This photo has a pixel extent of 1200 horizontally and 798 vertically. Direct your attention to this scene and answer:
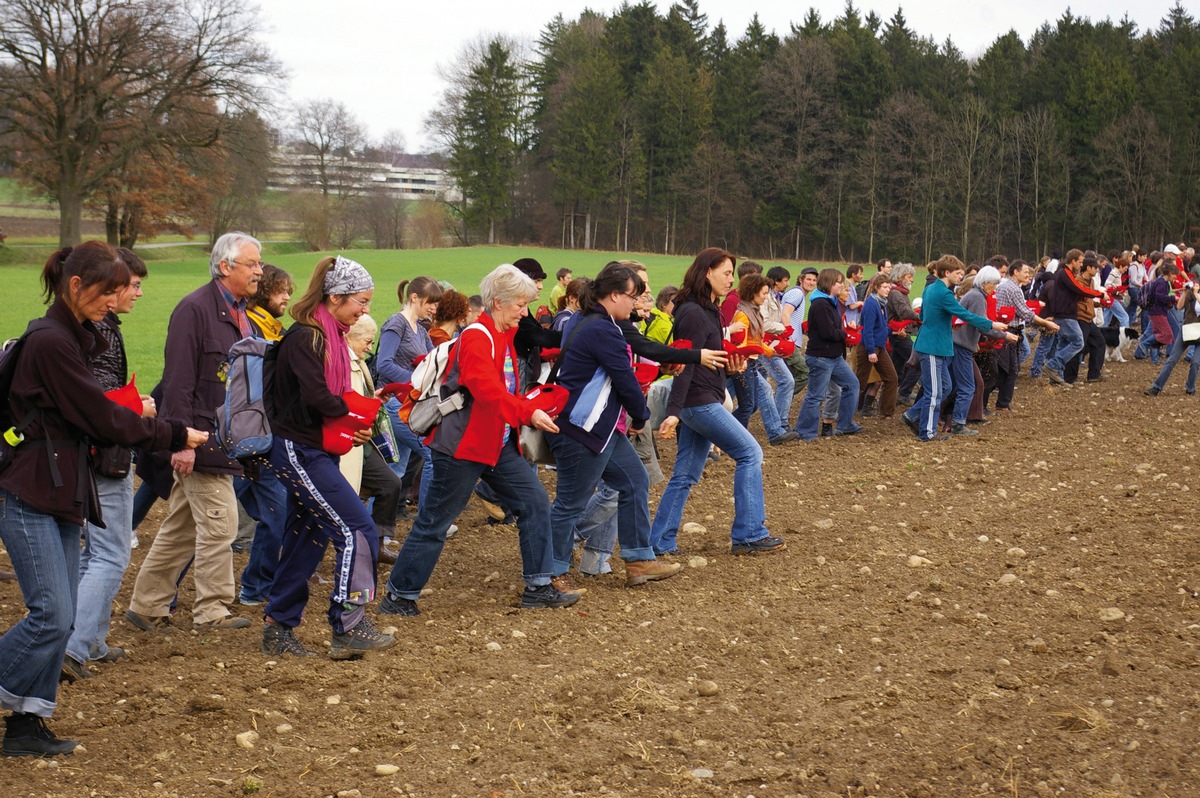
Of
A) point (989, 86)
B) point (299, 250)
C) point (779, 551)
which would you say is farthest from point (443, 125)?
point (779, 551)

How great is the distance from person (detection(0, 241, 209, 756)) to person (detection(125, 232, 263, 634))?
1443mm

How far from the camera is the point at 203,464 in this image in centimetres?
606

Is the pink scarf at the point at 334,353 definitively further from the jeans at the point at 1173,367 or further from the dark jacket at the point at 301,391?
the jeans at the point at 1173,367

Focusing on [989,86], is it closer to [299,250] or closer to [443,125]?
[443,125]

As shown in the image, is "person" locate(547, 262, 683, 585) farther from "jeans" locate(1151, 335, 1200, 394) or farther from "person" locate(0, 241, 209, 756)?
"jeans" locate(1151, 335, 1200, 394)

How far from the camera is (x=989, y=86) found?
6412cm

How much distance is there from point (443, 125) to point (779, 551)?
246 ft

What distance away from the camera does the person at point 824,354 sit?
1260cm

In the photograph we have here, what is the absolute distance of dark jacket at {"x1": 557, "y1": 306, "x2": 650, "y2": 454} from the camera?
261 inches

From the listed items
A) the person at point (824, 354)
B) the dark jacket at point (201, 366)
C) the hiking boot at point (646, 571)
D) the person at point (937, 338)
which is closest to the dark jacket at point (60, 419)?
the dark jacket at point (201, 366)

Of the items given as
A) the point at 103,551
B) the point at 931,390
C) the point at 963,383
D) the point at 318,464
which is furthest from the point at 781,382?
the point at 103,551

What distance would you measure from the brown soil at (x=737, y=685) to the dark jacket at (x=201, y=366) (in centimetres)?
106

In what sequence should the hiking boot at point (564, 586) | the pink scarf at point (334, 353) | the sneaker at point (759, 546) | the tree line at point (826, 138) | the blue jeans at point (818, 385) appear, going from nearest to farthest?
the pink scarf at point (334, 353)
the hiking boot at point (564, 586)
the sneaker at point (759, 546)
the blue jeans at point (818, 385)
the tree line at point (826, 138)

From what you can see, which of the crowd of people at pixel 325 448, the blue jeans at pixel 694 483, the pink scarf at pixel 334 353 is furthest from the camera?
the blue jeans at pixel 694 483
